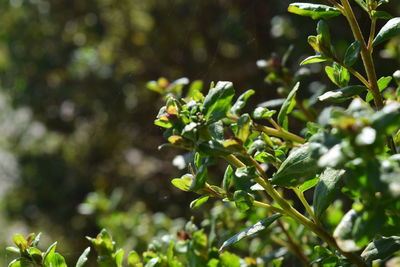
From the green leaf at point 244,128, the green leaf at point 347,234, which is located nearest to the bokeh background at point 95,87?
the green leaf at point 244,128

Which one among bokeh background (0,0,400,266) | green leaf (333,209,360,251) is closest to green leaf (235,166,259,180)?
green leaf (333,209,360,251)

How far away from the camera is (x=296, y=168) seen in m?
0.48

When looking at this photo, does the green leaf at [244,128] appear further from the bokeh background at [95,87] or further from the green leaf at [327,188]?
the bokeh background at [95,87]

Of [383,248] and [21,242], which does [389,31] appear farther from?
→ [21,242]

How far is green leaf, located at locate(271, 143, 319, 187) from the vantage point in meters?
0.47

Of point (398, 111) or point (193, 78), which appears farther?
point (193, 78)

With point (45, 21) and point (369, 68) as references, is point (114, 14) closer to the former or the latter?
point (45, 21)

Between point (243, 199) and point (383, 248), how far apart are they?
148mm

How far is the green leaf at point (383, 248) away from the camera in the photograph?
0.50m

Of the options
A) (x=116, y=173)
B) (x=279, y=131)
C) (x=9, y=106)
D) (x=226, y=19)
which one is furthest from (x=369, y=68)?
(x=9, y=106)

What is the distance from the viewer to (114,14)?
271 cm

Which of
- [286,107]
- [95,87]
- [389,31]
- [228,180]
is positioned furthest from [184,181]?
[95,87]

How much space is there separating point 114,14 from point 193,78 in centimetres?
66

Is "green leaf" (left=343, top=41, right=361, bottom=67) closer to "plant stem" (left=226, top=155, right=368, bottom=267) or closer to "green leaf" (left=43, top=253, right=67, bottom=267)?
"plant stem" (left=226, top=155, right=368, bottom=267)
